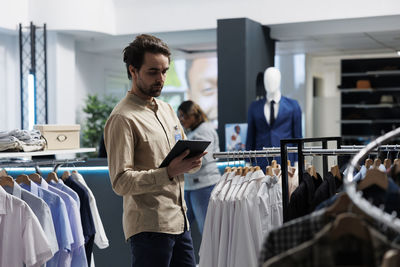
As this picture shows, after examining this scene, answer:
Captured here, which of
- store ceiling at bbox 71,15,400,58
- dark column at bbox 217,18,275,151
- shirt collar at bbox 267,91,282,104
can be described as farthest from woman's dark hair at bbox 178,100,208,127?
store ceiling at bbox 71,15,400,58

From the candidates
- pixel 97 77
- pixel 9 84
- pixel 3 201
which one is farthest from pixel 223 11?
pixel 3 201

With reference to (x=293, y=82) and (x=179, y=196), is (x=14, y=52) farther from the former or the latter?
(x=179, y=196)

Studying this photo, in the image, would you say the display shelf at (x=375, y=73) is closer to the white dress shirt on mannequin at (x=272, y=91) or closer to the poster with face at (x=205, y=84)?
the poster with face at (x=205, y=84)

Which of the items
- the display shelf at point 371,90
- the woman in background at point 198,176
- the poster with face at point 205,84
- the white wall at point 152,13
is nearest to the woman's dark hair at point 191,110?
the woman in background at point 198,176

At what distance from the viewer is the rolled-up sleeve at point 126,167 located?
2.56 metres

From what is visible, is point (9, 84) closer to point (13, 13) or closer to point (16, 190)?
point (13, 13)

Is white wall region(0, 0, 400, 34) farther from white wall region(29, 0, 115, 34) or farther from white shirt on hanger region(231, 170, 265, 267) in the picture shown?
white shirt on hanger region(231, 170, 265, 267)

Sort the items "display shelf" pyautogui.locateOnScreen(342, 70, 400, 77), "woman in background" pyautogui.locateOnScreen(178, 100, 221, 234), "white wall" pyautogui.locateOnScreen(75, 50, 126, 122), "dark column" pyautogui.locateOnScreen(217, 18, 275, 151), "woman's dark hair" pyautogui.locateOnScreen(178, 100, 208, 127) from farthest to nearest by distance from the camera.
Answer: "display shelf" pyautogui.locateOnScreen(342, 70, 400, 77), "white wall" pyautogui.locateOnScreen(75, 50, 126, 122), "dark column" pyautogui.locateOnScreen(217, 18, 275, 151), "woman's dark hair" pyautogui.locateOnScreen(178, 100, 208, 127), "woman in background" pyautogui.locateOnScreen(178, 100, 221, 234)

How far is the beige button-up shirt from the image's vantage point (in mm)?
2574

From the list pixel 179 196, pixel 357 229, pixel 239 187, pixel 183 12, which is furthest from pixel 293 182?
pixel 183 12

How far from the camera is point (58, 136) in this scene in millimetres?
3887

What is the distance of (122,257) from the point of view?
5.27 metres

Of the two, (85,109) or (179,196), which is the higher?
(85,109)

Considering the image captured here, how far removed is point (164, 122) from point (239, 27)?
196 inches
